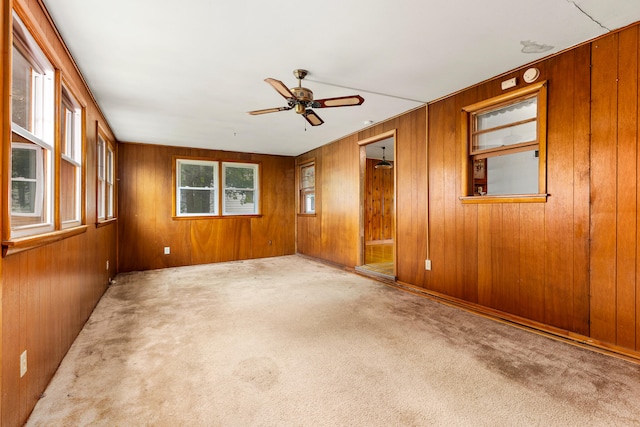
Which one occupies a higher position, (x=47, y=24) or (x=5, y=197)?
(x=47, y=24)

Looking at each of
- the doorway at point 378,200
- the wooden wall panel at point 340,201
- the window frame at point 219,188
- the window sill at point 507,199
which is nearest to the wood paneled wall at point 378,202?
the doorway at point 378,200

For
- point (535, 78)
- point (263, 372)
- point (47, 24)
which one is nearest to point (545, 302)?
point (535, 78)

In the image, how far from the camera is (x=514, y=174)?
5.06 meters

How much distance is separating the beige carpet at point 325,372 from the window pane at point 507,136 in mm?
1807

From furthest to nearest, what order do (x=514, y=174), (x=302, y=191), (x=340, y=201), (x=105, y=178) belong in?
(x=302, y=191), (x=340, y=201), (x=514, y=174), (x=105, y=178)

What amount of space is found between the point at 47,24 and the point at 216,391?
266cm

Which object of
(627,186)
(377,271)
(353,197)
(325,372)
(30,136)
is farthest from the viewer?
(353,197)

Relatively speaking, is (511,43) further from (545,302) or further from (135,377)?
(135,377)

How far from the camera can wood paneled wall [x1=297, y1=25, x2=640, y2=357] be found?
224 cm

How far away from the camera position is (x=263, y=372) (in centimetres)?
204

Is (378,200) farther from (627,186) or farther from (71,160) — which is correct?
(71,160)

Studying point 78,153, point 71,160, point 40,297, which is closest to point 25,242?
point 40,297

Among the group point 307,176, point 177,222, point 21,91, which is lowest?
point 177,222

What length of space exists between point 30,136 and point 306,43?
1.95 meters
